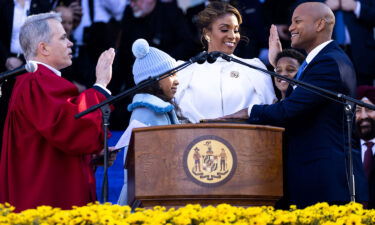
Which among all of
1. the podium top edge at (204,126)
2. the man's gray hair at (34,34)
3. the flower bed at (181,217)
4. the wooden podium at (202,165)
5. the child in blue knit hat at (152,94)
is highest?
the man's gray hair at (34,34)

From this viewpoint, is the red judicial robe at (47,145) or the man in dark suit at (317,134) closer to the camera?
the man in dark suit at (317,134)

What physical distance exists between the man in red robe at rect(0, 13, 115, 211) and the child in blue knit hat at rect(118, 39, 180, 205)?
0.24 m

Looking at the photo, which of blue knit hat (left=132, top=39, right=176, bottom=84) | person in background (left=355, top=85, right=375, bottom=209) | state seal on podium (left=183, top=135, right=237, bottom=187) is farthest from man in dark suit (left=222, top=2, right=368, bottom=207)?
person in background (left=355, top=85, right=375, bottom=209)

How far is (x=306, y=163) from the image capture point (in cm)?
634

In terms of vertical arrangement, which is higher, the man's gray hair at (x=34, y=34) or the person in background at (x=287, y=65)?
the man's gray hair at (x=34, y=34)

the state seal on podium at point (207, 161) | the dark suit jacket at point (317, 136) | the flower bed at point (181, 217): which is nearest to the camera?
the flower bed at point (181, 217)

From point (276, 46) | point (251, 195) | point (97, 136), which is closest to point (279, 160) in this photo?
point (251, 195)

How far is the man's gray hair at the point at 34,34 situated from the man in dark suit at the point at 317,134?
4.93 feet

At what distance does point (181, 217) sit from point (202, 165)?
68cm

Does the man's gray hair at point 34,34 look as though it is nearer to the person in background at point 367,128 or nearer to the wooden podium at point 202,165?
the wooden podium at point 202,165

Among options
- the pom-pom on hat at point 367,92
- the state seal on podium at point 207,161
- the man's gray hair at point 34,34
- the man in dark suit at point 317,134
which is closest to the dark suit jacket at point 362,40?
the pom-pom on hat at point 367,92

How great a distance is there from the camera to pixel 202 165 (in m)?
5.52

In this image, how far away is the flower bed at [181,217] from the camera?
193 inches

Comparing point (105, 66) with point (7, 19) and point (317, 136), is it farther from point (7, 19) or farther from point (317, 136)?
point (7, 19)
